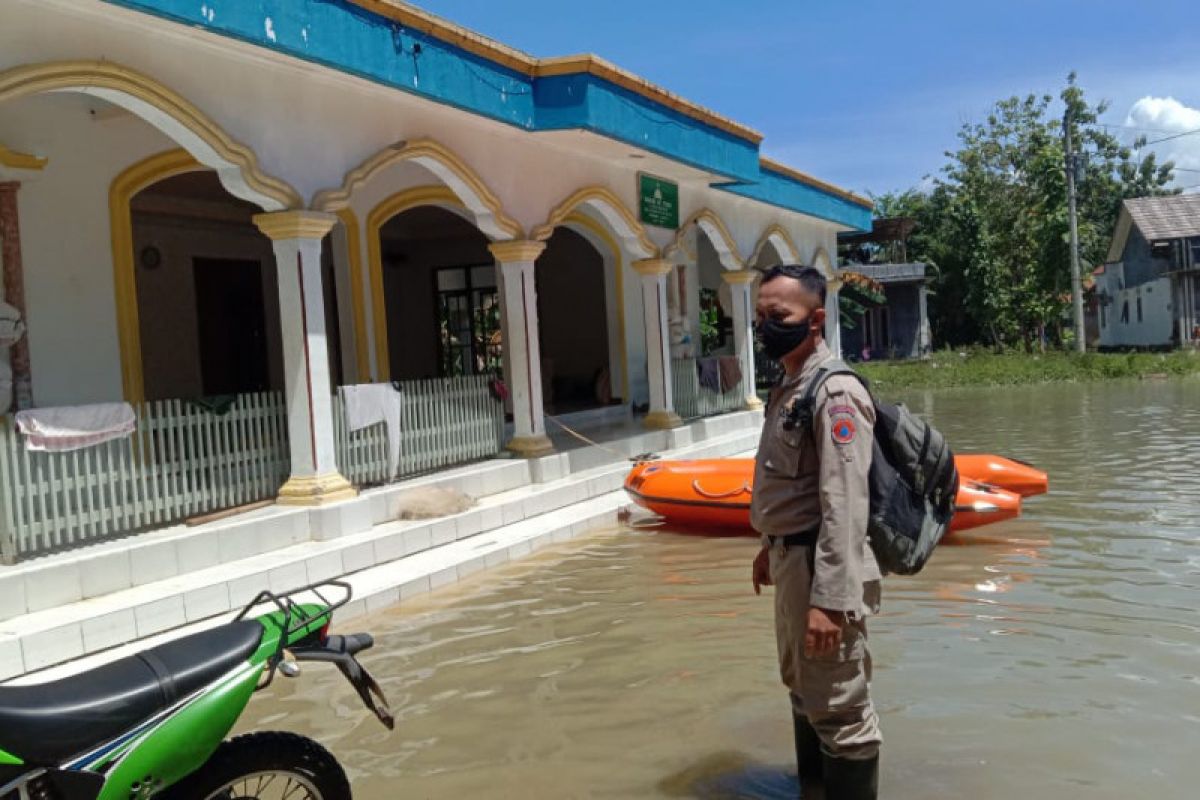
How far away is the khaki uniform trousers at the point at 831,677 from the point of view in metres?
3.03

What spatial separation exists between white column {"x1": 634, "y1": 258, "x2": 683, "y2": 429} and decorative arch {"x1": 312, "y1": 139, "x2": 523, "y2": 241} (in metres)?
3.16

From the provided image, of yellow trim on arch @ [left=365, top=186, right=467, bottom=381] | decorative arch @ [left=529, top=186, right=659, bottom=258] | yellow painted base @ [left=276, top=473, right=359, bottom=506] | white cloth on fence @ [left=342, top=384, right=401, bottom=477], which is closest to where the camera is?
yellow painted base @ [left=276, top=473, right=359, bottom=506]

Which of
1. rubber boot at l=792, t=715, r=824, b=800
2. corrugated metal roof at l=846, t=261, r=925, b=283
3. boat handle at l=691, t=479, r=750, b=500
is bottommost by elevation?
rubber boot at l=792, t=715, r=824, b=800

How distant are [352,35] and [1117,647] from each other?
19.9 feet

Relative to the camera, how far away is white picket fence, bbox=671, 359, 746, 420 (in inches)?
556

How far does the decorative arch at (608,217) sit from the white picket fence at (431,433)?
1.78 meters

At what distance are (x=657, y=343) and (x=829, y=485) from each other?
9.97m

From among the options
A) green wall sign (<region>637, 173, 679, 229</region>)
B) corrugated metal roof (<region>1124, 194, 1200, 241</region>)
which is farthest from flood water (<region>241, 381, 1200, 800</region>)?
corrugated metal roof (<region>1124, 194, 1200, 241</region>)

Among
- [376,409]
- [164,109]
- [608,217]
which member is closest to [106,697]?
[164,109]

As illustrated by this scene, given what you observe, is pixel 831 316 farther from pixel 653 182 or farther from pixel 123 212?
pixel 123 212

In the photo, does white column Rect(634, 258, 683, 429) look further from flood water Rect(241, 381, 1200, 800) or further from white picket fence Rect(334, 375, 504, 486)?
flood water Rect(241, 381, 1200, 800)

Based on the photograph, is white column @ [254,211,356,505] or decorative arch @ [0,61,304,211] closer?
decorative arch @ [0,61,304,211]

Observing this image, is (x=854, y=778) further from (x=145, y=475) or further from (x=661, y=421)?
(x=661, y=421)

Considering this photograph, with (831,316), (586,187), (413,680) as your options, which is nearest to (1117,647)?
(413,680)
